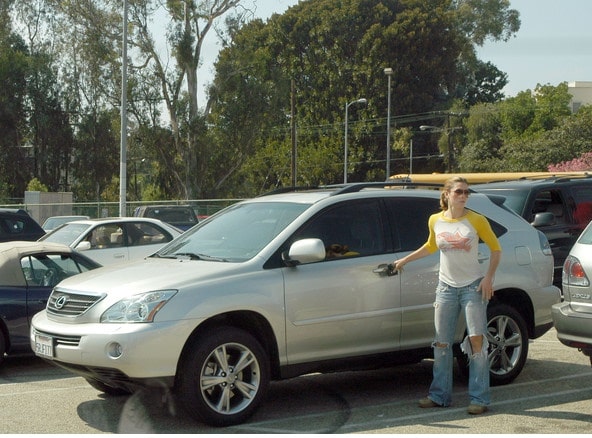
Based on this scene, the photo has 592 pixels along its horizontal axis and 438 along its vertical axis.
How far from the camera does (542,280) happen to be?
902 centimetres

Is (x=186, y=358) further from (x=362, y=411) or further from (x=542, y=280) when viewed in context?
(x=542, y=280)

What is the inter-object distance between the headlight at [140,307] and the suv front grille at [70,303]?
23 cm

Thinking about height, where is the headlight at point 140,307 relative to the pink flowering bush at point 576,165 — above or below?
below

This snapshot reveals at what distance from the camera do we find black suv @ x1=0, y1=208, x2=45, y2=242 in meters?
17.5

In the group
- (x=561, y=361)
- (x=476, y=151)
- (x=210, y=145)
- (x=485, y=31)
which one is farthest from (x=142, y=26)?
(x=561, y=361)

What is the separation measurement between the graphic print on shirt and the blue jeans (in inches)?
11.3

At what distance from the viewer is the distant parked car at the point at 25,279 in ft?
32.0

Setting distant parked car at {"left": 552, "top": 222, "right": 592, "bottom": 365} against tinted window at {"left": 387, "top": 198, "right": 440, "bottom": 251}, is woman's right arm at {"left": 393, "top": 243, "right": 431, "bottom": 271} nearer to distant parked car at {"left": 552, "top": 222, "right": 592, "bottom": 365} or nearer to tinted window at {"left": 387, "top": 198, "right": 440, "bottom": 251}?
tinted window at {"left": 387, "top": 198, "right": 440, "bottom": 251}

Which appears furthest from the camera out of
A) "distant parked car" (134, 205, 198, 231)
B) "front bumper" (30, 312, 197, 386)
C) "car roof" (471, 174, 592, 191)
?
"distant parked car" (134, 205, 198, 231)

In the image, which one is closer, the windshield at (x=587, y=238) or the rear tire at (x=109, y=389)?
the windshield at (x=587, y=238)

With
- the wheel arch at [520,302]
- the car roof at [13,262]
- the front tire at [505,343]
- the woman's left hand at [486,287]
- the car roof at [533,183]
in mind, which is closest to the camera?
the woman's left hand at [486,287]

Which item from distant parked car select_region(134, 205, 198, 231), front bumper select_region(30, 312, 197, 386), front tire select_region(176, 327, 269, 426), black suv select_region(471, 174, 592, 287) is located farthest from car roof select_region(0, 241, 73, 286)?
distant parked car select_region(134, 205, 198, 231)

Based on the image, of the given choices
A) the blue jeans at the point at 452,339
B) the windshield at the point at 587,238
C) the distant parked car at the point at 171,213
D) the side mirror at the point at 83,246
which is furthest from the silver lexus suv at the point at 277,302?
the distant parked car at the point at 171,213

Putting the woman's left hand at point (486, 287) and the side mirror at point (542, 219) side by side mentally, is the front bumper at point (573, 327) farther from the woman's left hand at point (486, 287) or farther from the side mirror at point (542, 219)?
the side mirror at point (542, 219)
